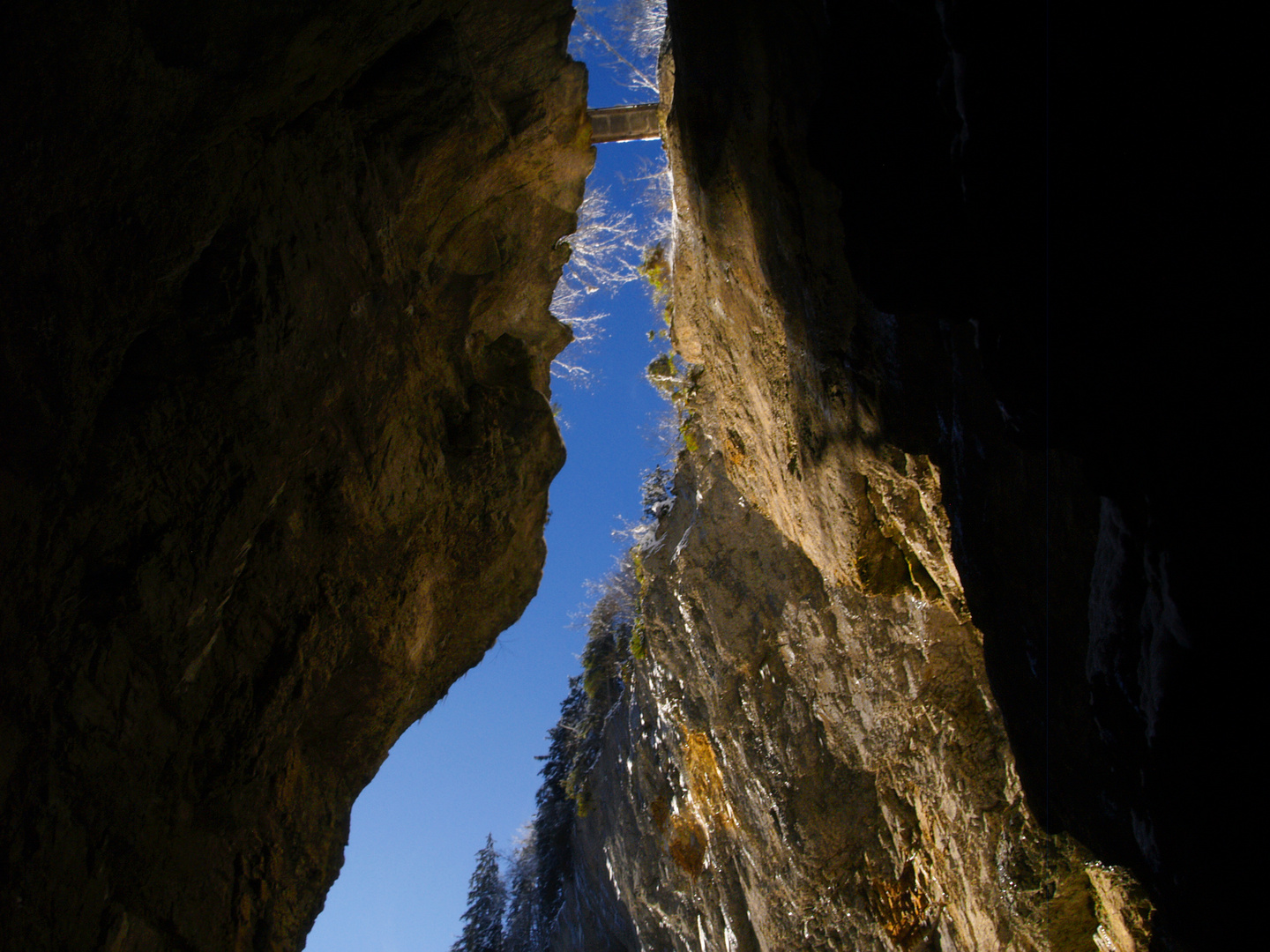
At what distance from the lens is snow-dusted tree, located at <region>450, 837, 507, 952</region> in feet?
81.8

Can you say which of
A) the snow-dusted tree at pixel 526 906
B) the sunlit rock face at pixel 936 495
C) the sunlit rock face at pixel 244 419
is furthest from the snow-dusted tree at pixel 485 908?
the sunlit rock face at pixel 244 419

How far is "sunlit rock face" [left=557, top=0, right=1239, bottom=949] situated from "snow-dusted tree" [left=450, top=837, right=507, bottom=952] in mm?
17203

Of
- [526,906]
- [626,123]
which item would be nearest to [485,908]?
[526,906]

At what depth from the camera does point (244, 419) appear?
3.81 meters

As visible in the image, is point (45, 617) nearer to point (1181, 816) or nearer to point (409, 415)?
point (409, 415)

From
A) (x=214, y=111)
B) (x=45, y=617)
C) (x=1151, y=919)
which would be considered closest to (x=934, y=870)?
(x=1151, y=919)

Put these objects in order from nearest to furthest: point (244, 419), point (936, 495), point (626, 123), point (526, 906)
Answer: point (244, 419), point (936, 495), point (626, 123), point (526, 906)

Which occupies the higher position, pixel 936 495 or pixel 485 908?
pixel 936 495

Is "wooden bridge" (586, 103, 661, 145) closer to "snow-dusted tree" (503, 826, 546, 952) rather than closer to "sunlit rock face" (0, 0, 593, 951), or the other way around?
"sunlit rock face" (0, 0, 593, 951)

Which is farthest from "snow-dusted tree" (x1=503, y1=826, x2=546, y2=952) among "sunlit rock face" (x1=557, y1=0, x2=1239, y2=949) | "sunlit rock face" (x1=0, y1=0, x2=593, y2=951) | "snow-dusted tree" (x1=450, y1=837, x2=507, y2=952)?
"sunlit rock face" (x1=0, y1=0, x2=593, y2=951)

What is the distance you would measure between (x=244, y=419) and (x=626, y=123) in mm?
5772

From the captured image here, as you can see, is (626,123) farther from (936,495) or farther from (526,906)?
(526,906)

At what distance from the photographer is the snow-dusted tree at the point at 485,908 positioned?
2494 cm

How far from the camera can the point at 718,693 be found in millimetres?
10266
